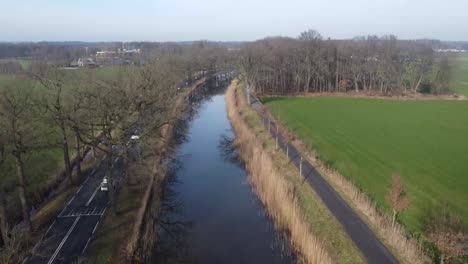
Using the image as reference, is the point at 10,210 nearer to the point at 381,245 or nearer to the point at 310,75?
the point at 381,245

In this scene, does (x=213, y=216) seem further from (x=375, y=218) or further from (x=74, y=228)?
(x=375, y=218)

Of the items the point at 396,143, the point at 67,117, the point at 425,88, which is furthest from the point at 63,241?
the point at 425,88

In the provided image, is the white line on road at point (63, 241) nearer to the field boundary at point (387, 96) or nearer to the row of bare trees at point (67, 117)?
the row of bare trees at point (67, 117)

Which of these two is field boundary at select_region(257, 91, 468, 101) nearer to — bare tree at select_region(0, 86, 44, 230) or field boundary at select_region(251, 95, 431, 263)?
field boundary at select_region(251, 95, 431, 263)

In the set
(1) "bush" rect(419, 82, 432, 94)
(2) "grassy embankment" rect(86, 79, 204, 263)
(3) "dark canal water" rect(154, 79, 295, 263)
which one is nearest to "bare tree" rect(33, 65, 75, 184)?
A: (2) "grassy embankment" rect(86, 79, 204, 263)

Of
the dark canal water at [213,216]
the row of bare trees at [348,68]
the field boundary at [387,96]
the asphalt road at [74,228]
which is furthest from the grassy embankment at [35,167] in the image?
the field boundary at [387,96]

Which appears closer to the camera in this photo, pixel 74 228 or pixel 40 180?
pixel 74 228

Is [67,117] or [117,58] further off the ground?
[117,58]
